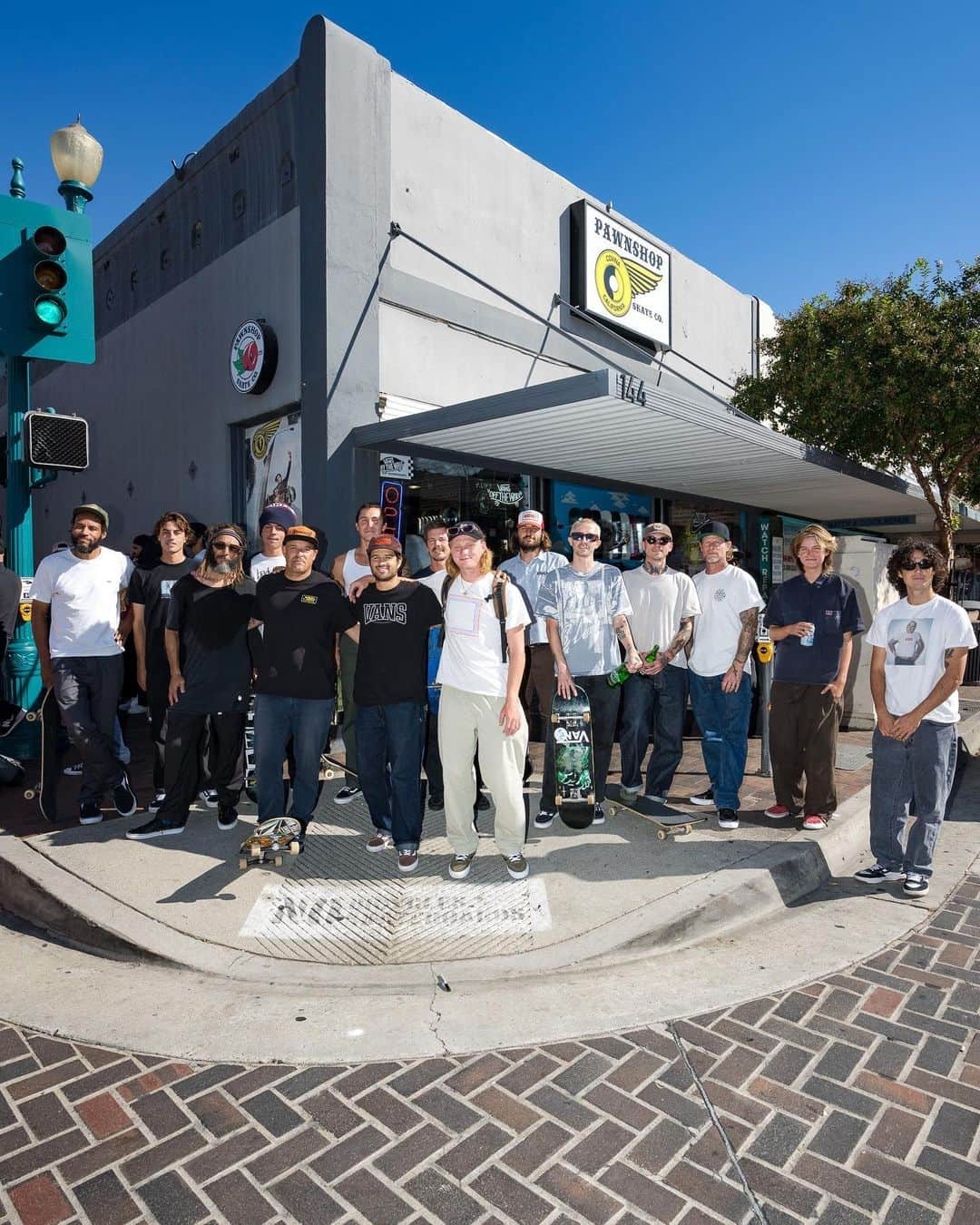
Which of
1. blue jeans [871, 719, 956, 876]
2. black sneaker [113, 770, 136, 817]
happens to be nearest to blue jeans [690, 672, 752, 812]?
blue jeans [871, 719, 956, 876]

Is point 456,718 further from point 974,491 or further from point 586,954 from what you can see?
point 974,491

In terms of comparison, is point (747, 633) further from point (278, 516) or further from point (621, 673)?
point (278, 516)

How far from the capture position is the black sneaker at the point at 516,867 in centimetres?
448

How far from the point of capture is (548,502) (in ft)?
34.6

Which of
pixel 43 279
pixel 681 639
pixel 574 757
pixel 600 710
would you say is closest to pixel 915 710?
pixel 681 639

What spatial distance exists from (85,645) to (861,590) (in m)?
8.08

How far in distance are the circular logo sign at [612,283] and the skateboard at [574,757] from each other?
30.0ft

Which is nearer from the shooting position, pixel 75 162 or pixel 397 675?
pixel 397 675

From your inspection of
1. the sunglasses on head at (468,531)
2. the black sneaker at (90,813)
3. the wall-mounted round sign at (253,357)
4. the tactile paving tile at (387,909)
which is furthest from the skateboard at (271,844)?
the wall-mounted round sign at (253,357)

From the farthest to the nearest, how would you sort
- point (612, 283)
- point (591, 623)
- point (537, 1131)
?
point (612, 283)
point (591, 623)
point (537, 1131)

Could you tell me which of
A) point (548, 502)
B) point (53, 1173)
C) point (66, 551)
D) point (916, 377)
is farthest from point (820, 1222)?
point (916, 377)

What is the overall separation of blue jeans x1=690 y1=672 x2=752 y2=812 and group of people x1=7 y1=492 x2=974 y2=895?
0.05ft

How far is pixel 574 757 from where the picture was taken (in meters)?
4.98

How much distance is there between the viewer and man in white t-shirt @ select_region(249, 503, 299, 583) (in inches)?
231
